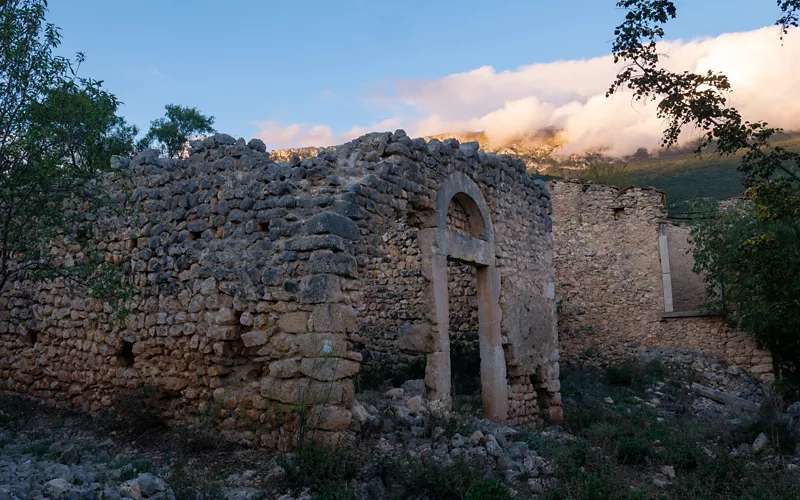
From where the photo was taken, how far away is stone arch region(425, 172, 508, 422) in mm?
7586

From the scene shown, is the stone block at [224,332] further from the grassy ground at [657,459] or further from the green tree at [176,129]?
the green tree at [176,129]

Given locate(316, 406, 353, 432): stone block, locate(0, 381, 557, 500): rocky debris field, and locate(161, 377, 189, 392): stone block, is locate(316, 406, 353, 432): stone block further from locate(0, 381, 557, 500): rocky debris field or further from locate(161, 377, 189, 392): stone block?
locate(161, 377, 189, 392): stone block

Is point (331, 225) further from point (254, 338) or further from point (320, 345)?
point (254, 338)

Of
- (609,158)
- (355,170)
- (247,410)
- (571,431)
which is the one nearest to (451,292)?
(571,431)

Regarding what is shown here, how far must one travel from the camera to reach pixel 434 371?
7398 millimetres

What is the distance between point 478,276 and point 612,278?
7.30 m

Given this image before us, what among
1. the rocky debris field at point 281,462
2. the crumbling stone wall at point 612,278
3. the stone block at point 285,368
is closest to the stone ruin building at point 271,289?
the stone block at point 285,368

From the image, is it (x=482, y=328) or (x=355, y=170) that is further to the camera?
(x=482, y=328)

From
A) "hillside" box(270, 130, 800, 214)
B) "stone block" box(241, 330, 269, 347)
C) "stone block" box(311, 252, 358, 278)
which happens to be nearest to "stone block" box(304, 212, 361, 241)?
"stone block" box(311, 252, 358, 278)

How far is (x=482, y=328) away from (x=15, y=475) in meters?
5.76

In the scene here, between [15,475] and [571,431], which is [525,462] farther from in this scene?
[15,475]

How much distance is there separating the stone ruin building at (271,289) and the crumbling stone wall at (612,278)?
19.0 feet

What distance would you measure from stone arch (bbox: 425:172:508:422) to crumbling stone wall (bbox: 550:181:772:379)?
6.84m

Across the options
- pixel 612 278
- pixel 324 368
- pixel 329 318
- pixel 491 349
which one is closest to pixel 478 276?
pixel 491 349
